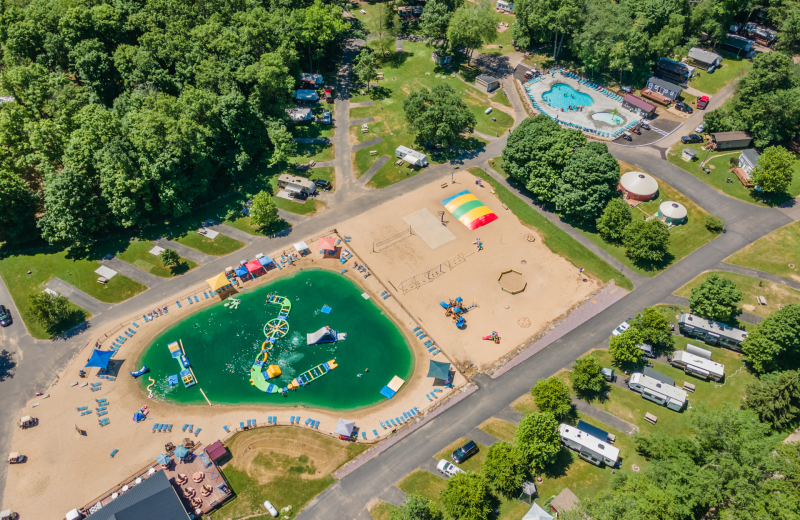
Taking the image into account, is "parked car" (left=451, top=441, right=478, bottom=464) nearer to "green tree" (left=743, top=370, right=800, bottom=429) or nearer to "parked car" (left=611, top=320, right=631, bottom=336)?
"parked car" (left=611, top=320, right=631, bottom=336)

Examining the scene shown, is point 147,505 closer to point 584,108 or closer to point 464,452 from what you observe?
point 464,452

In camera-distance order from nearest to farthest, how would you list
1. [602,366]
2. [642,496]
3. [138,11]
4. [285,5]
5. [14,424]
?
[642,496] < [14,424] < [602,366] < [138,11] < [285,5]

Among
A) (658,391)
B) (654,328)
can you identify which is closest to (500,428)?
(658,391)

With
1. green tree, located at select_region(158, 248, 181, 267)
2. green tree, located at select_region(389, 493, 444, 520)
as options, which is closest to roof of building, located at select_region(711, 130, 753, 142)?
green tree, located at select_region(389, 493, 444, 520)

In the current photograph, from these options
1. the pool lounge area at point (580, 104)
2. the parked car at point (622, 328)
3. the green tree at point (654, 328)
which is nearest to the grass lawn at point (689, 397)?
A: the green tree at point (654, 328)

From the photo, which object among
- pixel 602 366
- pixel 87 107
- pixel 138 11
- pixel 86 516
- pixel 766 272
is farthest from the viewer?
pixel 138 11

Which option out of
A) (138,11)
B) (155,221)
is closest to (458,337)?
(155,221)

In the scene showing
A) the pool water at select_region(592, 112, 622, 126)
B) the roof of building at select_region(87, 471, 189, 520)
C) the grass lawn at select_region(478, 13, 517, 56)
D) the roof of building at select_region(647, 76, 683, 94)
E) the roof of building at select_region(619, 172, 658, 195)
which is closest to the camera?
the roof of building at select_region(87, 471, 189, 520)

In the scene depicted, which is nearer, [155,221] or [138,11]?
[155,221]

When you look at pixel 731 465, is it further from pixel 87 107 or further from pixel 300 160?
pixel 87 107
